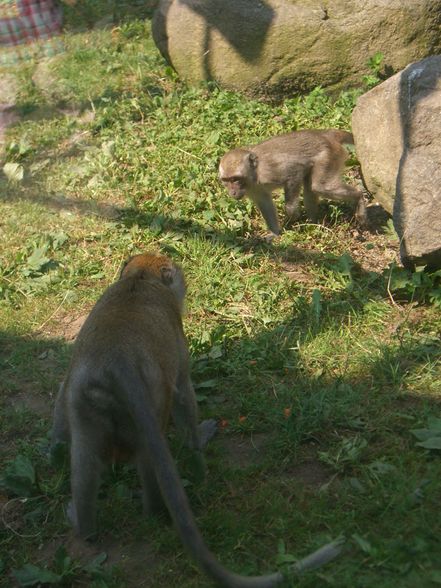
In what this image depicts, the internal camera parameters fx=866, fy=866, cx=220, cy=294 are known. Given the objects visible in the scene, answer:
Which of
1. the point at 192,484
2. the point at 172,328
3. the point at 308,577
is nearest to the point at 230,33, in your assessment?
the point at 172,328

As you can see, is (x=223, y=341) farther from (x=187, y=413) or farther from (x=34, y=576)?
(x=34, y=576)

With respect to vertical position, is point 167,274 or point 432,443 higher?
point 167,274

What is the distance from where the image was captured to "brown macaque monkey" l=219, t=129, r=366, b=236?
827 centimetres

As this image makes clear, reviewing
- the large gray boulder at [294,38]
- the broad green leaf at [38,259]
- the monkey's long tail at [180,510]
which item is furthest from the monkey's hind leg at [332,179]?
the monkey's long tail at [180,510]

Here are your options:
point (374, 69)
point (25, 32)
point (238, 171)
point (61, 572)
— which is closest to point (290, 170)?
point (238, 171)

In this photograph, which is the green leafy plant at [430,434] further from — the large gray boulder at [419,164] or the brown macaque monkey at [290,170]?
the brown macaque monkey at [290,170]

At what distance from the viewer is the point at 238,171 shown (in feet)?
27.3

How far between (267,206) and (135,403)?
14.2ft

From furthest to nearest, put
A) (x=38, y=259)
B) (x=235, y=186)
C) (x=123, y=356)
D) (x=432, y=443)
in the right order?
(x=235, y=186) < (x=38, y=259) < (x=432, y=443) < (x=123, y=356)

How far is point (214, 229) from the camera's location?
8.12 meters

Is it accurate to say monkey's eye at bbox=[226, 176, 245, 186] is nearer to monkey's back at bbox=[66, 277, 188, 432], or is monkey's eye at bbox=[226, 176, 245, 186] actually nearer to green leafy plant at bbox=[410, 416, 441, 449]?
monkey's back at bbox=[66, 277, 188, 432]

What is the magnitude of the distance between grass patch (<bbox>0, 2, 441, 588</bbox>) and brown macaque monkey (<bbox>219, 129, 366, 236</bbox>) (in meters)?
0.22

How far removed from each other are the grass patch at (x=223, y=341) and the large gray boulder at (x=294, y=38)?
0.27 meters

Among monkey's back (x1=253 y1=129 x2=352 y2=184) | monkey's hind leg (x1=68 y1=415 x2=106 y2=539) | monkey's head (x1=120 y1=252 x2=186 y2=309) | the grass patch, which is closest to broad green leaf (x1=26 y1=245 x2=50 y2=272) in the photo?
the grass patch
